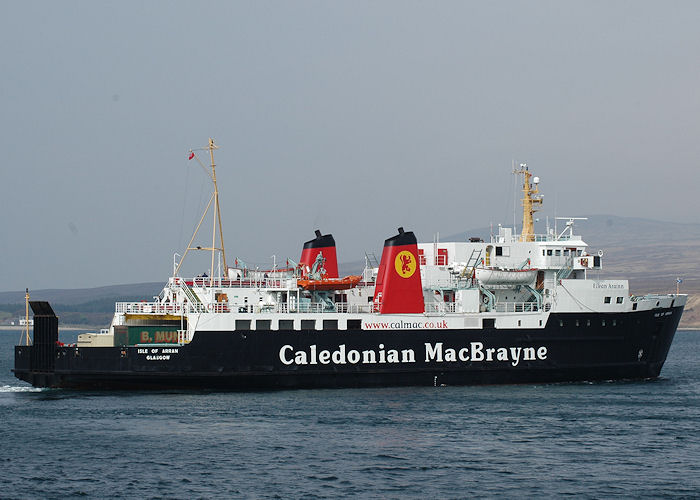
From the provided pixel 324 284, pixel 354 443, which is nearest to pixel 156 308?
pixel 324 284

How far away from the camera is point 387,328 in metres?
43.0

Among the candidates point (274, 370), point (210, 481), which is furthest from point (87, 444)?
point (274, 370)

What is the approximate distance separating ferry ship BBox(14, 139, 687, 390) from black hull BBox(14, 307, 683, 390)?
49 mm

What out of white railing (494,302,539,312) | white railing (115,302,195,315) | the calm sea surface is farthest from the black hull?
white railing (115,302,195,315)

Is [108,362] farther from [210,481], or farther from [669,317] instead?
[669,317]

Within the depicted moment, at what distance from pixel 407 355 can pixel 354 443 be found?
41.3 feet

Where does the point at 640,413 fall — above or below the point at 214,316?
below

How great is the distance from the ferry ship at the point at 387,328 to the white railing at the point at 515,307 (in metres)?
0.05

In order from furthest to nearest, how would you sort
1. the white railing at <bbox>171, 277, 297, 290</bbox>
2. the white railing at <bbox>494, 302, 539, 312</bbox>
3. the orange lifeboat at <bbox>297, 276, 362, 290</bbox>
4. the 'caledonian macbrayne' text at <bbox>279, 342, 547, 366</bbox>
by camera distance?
the white railing at <bbox>494, 302, 539, 312</bbox> → the orange lifeboat at <bbox>297, 276, 362, 290</bbox> → the white railing at <bbox>171, 277, 297, 290</bbox> → the 'caledonian macbrayne' text at <bbox>279, 342, 547, 366</bbox>

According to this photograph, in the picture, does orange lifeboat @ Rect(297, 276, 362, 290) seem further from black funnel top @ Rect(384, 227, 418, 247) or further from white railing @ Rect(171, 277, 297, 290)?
black funnel top @ Rect(384, 227, 418, 247)

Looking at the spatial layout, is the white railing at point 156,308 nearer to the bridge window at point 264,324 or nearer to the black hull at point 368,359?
the black hull at point 368,359

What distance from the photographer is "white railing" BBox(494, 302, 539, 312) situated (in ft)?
148

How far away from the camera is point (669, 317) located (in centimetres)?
4684

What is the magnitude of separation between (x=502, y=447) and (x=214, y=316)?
1548 cm
